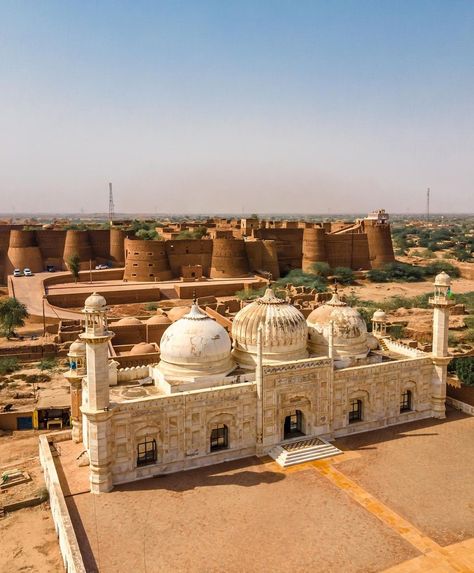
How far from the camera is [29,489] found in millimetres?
15586

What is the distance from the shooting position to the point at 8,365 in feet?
88.2

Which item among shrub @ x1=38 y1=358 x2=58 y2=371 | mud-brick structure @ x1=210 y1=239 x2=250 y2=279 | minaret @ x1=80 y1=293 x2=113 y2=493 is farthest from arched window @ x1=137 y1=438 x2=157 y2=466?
mud-brick structure @ x1=210 y1=239 x2=250 y2=279

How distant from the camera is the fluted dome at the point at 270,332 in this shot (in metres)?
17.4

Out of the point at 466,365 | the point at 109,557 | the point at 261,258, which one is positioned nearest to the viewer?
the point at 109,557

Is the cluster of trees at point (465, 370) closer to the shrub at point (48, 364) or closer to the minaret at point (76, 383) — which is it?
the minaret at point (76, 383)

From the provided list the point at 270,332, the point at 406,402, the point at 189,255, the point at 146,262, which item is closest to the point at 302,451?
the point at 270,332

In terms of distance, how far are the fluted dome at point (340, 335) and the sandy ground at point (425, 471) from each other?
2.89m

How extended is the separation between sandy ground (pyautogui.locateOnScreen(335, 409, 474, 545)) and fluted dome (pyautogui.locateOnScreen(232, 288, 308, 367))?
3.43 metres

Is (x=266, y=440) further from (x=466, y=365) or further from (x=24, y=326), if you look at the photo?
(x=24, y=326)

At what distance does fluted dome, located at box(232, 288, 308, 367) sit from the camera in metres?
17.4

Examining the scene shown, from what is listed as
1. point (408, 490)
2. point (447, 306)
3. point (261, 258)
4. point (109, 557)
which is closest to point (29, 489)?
point (109, 557)

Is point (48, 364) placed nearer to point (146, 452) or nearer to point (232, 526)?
point (146, 452)

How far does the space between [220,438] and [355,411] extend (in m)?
5.07

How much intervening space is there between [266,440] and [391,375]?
5.16 meters
